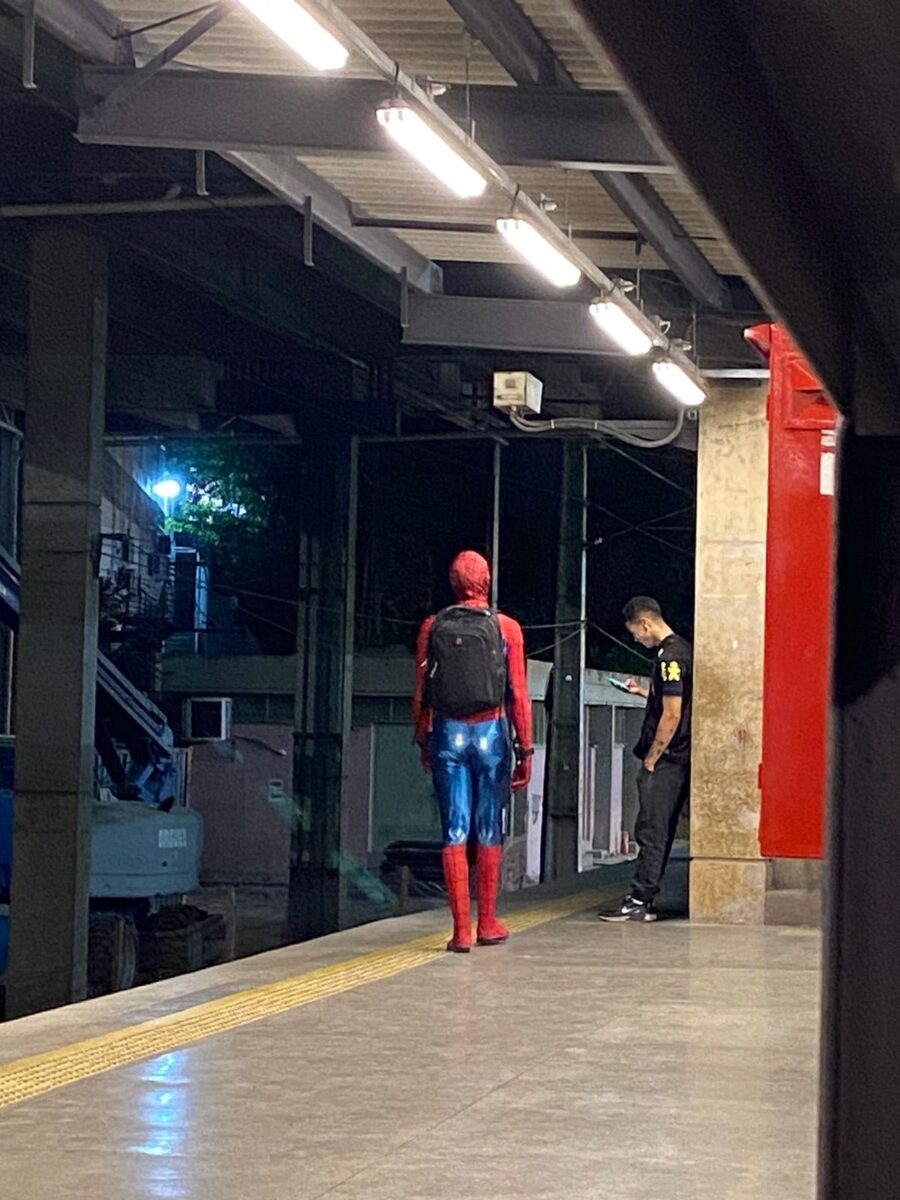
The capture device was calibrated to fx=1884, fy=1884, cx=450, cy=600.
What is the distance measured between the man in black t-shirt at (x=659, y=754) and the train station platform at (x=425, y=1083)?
2014 millimetres

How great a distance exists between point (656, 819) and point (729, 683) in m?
0.92

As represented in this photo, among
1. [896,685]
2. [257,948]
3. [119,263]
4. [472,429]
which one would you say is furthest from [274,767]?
[896,685]

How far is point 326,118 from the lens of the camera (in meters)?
8.34

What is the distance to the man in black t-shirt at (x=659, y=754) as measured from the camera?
11.2m

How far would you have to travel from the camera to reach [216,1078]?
5.83 metres

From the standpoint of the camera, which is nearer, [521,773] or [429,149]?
[429,149]

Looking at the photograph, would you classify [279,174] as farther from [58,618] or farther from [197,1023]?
[58,618]

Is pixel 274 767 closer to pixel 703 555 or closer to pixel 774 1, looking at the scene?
pixel 703 555

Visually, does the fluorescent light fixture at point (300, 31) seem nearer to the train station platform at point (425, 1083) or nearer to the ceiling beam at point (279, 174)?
the ceiling beam at point (279, 174)

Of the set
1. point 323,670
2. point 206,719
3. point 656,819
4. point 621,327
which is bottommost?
point 656,819

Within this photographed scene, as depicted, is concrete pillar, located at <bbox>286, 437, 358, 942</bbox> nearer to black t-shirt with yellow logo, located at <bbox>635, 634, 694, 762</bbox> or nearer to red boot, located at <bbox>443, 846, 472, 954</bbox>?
black t-shirt with yellow logo, located at <bbox>635, 634, 694, 762</bbox>

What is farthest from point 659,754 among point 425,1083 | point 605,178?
point 425,1083

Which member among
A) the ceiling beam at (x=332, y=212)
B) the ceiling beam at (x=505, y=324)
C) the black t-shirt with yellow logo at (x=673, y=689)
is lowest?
the black t-shirt with yellow logo at (x=673, y=689)

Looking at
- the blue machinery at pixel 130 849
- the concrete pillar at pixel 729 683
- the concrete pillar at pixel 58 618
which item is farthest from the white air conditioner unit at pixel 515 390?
the blue machinery at pixel 130 849
